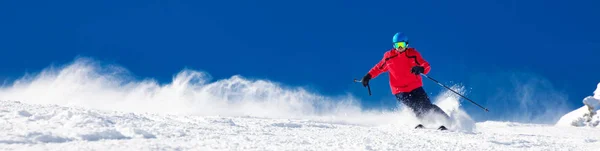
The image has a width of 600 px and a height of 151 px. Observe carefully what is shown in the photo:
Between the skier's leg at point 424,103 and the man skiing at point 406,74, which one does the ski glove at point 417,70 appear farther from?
the skier's leg at point 424,103

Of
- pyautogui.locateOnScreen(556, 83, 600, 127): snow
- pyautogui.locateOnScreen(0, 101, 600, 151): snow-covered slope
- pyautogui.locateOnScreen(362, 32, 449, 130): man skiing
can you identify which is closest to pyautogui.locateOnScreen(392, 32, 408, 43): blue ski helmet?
pyautogui.locateOnScreen(362, 32, 449, 130): man skiing

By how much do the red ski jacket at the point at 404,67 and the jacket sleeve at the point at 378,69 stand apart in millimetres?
153

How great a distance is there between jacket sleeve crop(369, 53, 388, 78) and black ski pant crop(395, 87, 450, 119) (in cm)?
50

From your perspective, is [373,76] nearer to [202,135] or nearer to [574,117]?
[202,135]

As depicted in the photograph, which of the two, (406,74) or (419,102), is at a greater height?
(406,74)

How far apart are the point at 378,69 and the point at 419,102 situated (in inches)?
36.8

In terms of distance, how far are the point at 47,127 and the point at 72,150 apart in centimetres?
84

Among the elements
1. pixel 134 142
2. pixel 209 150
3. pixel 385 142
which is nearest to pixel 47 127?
pixel 134 142

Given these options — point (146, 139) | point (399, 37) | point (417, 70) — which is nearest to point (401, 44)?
point (399, 37)

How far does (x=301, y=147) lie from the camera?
3.01 meters

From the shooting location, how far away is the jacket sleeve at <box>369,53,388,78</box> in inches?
315

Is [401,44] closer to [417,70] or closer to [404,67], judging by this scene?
[404,67]

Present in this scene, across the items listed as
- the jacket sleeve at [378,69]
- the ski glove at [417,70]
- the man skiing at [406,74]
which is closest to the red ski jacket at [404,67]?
the man skiing at [406,74]

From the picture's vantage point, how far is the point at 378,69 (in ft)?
26.6
